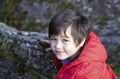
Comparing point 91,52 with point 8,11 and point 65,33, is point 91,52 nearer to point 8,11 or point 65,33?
point 65,33

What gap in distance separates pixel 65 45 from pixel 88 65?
320 mm

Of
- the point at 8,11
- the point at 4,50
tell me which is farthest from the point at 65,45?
the point at 8,11

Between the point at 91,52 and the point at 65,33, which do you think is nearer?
the point at 65,33

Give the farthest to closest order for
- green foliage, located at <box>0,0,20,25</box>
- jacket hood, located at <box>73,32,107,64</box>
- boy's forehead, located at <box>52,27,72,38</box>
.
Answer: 1. green foliage, located at <box>0,0,20,25</box>
2. jacket hood, located at <box>73,32,107,64</box>
3. boy's forehead, located at <box>52,27,72,38</box>

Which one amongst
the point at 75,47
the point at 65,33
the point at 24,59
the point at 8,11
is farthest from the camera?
the point at 8,11

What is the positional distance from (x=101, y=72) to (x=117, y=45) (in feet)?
10.4

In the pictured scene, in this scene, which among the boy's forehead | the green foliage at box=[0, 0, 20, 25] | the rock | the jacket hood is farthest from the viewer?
the green foliage at box=[0, 0, 20, 25]

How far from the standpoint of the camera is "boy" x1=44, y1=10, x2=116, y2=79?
12.1 feet

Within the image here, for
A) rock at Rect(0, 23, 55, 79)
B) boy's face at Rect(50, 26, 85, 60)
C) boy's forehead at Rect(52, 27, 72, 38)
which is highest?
boy's forehead at Rect(52, 27, 72, 38)

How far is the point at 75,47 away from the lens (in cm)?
383

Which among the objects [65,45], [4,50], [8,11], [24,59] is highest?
[8,11]

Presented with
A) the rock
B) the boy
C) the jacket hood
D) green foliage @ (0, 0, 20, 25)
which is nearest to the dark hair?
the boy

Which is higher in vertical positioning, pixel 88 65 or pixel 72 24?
pixel 72 24

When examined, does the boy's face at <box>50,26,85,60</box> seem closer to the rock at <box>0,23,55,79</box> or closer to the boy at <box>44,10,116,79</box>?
the boy at <box>44,10,116,79</box>
